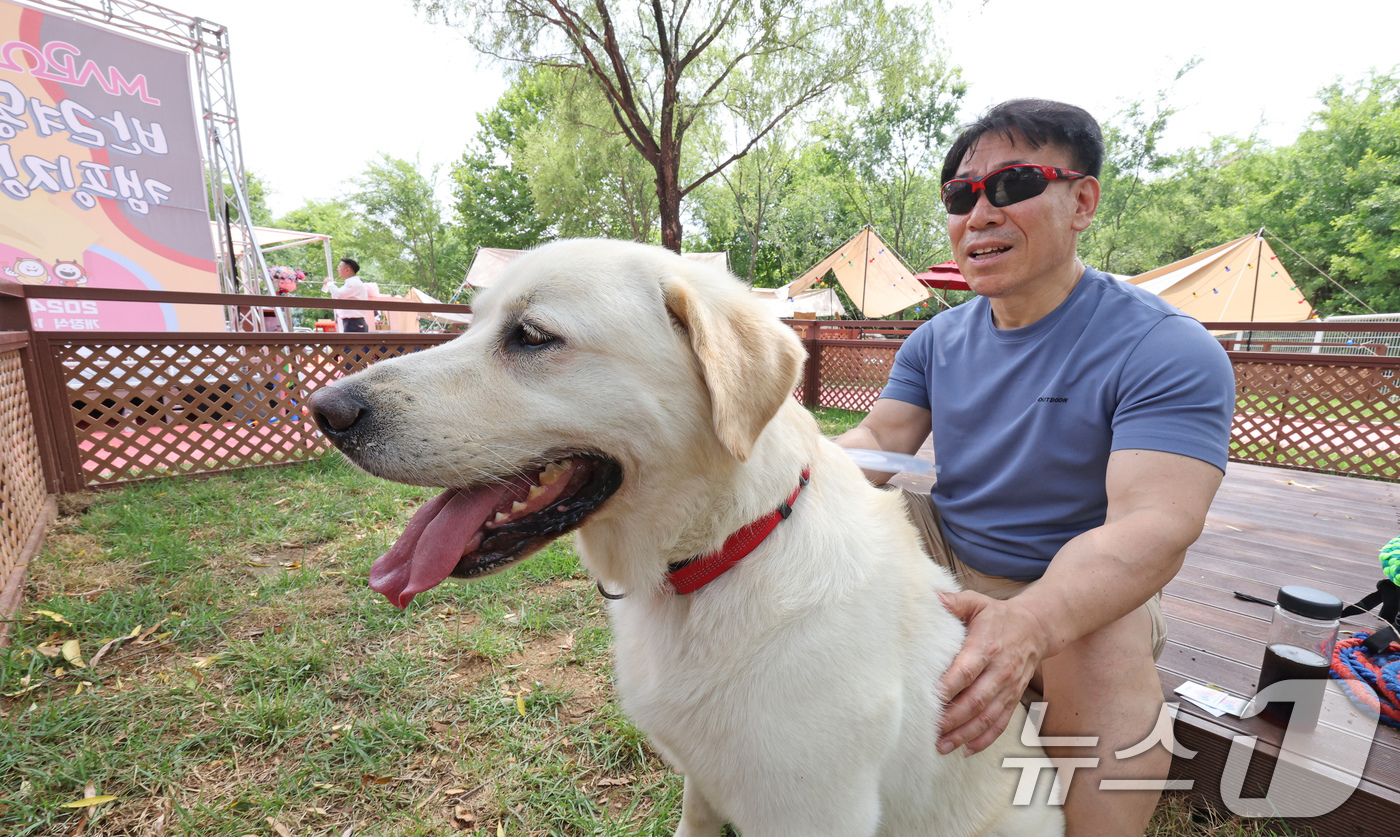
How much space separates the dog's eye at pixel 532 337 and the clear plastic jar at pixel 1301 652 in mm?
2253

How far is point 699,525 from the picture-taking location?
4.15ft

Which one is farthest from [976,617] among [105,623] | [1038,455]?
[105,623]

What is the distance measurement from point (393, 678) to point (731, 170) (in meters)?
23.3

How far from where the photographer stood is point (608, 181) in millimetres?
21359

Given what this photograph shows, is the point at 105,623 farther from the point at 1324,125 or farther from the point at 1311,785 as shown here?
the point at 1324,125

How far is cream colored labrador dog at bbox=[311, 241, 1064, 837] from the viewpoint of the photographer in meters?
1.15

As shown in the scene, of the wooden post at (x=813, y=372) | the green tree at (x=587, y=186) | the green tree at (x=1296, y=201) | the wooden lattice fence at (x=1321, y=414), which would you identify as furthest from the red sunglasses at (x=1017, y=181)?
the green tree at (x=1296, y=201)

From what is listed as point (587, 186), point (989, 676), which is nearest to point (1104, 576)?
Result: point (989, 676)

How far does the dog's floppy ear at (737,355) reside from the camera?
1163mm

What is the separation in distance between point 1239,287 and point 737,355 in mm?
15699

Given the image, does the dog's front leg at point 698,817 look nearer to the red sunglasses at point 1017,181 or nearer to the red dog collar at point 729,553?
the red dog collar at point 729,553

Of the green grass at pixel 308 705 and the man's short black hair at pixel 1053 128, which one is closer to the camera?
the man's short black hair at pixel 1053 128

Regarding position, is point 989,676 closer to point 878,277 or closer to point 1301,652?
point 1301,652

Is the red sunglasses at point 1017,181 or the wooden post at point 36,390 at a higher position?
the red sunglasses at point 1017,181
